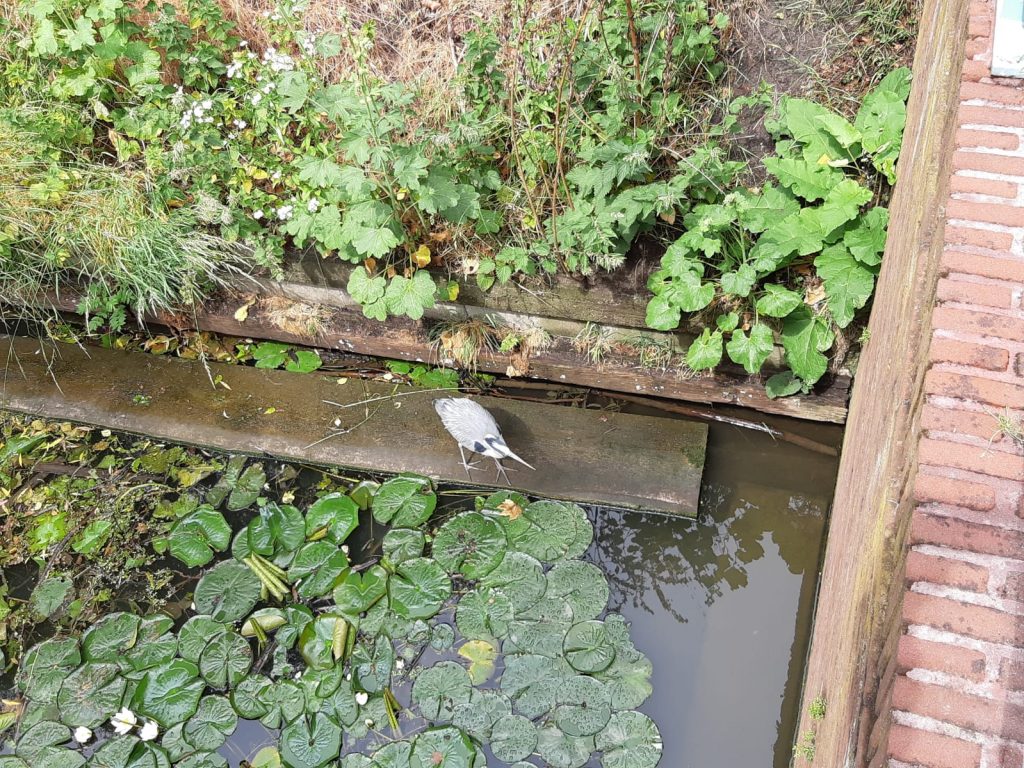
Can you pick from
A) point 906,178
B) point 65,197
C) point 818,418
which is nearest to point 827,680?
point 818,418

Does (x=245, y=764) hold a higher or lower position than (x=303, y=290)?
lower

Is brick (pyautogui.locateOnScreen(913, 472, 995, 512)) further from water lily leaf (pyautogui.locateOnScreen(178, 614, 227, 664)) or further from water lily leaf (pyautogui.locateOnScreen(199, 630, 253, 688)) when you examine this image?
water lily leaf (pyautogui.locateOnScreen(178, 614, 227, 664))

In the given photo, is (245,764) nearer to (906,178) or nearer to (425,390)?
(425,390)

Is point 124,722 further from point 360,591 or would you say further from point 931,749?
point 931,749

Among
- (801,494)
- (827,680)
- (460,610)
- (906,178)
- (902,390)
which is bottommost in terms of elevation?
(460,610)

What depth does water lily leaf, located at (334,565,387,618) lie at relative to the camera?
3.47m

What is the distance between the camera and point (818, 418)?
3.78m

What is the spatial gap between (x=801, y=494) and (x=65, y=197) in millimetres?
4265

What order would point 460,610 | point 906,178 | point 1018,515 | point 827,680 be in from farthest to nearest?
point 460,610 → point 906,178 → point 827,680 → point 1018,515

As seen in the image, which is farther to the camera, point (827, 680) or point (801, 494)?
point (801, 494)

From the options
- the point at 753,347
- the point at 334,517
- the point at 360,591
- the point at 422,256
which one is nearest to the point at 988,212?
the point at 753,347

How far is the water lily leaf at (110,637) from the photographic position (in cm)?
346

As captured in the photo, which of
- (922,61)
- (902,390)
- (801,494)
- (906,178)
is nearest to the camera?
(902,390)

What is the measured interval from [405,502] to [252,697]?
3.72 feet
